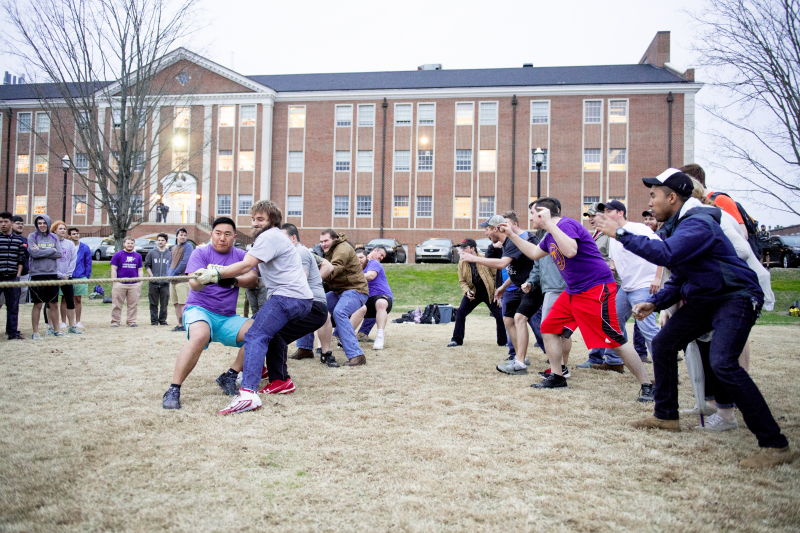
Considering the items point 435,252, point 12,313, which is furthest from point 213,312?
point 435,252

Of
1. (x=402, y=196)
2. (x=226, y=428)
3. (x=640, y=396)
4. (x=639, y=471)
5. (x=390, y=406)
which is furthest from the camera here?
(x=402, y=196)

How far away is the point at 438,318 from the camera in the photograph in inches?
509

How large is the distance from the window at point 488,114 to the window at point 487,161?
6.68 feet

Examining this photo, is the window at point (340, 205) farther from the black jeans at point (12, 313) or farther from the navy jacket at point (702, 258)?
the navy jacket at point (702, 258)

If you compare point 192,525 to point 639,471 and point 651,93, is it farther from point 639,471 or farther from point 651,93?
point 651,93

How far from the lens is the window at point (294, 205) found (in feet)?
123

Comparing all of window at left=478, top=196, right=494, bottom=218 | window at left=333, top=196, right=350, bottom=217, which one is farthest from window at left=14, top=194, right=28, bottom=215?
window at left=478, top=196, right=494, bottom=218

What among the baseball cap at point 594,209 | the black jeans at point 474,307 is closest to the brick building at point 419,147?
the black jeans at point 474,307

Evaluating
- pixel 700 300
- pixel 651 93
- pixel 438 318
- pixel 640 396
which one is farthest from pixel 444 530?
pixel 651 93

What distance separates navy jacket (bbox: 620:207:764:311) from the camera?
11.3ft

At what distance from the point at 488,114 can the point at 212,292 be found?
111ft

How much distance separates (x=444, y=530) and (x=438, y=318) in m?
10.6

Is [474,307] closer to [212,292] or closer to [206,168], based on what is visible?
[212,292]

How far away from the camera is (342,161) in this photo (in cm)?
3725
